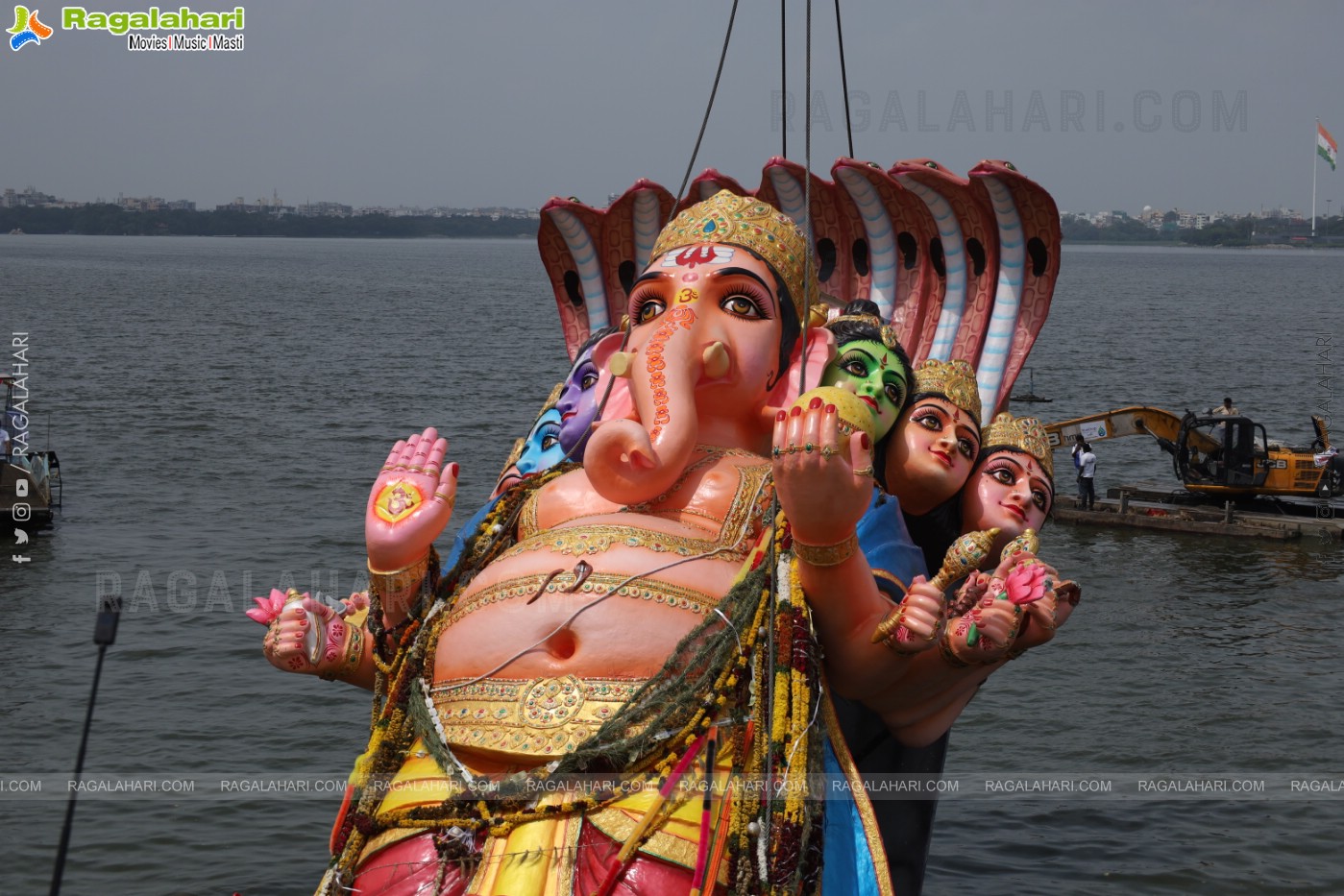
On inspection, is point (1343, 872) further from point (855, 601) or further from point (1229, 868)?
point (855, 601)

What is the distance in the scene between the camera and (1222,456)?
25719 mm

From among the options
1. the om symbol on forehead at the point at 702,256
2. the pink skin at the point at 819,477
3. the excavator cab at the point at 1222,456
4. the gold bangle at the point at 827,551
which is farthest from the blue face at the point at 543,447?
the excavator cab at the point at 1222,456

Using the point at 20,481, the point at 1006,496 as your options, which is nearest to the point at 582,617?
the point at 1006,496

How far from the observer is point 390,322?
67500 millimetres

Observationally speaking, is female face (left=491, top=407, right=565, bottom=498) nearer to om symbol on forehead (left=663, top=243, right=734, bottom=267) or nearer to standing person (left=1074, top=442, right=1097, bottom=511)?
om symbol on forehead (left=663, top=243, right=734, bottom=267)

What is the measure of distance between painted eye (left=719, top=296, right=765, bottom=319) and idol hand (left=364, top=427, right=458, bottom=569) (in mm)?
1348

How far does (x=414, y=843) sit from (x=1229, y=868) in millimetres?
8196

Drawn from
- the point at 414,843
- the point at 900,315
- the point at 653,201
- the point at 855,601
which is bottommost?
the point at 414,843

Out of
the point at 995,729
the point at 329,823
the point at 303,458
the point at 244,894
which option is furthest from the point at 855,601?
the point at 303,458

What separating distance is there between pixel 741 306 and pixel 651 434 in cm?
89

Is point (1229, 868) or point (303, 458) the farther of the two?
point (303, 458)

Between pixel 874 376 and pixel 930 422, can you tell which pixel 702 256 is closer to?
pixel 874 376

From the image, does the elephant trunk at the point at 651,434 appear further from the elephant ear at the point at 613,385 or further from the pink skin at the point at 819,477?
the pink skin at the point at 819,477

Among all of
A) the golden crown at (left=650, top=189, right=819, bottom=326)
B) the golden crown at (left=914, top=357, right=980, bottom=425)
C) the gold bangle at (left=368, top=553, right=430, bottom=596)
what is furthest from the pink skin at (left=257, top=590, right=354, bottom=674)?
the golden crown at (left=914, top=357, right=980, bottom=425)
